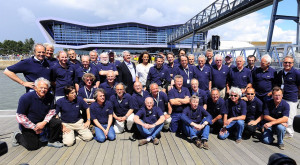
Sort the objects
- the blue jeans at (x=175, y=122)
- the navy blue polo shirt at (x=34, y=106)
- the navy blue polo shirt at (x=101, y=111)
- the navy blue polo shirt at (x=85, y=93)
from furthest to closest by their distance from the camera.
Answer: the navy blue polo shirt at (x=85, y=93)
the blue jeans at (x=175, y=122)
the navy blue polo shirt at (x=101, y=111)
the navy blue polo shirt at (x=34, y=106)

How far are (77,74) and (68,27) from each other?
6222cm

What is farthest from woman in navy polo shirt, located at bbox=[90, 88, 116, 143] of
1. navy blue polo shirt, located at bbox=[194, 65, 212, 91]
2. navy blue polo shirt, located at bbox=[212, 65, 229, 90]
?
navy blue polo shirt, located at bbox=[212, 65, 229, 90]

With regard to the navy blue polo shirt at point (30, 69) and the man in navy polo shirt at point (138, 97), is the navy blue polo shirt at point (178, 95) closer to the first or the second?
the man in navy polo shirt at point (138, 97)

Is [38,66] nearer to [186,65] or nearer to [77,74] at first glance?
[77,74]

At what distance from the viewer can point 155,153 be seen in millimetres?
3234

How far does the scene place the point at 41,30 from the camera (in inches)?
2242

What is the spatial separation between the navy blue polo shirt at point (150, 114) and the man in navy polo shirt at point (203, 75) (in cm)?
155

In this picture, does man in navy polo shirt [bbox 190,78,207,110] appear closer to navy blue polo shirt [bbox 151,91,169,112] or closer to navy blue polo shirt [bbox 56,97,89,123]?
navy blue polo shirt [bbox 151,91,169,112]

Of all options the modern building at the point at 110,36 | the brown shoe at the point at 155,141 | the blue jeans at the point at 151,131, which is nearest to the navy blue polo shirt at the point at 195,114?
the blue jeans at the point at 151,131

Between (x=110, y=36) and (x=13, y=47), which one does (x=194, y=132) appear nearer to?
(x=110, y=36)

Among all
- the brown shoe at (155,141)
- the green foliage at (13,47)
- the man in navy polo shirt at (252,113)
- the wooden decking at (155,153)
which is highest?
the green foliage at (13,47)

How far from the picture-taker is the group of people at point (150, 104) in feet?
11.5

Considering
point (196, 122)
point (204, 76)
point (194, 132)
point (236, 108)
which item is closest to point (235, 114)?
point (236, 108)

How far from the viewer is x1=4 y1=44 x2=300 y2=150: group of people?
349 cm
